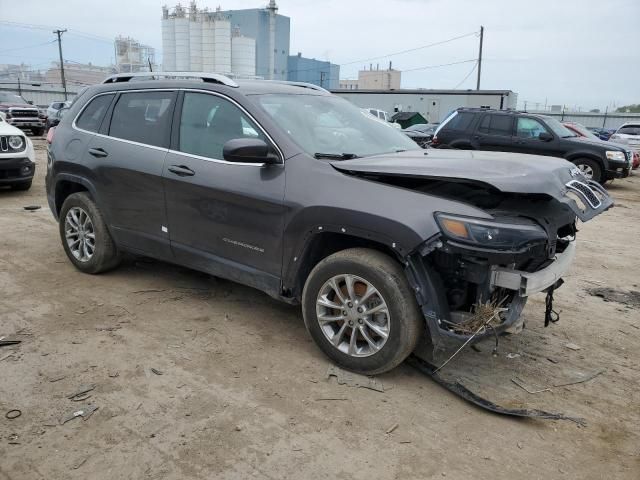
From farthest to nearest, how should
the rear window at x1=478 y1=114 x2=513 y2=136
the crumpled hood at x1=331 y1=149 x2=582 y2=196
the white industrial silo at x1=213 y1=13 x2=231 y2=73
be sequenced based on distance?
the white industrial silo at x1=213 y1=13 x2=231 y2=73 → the rear window at x1=478 y1=114 x2=513 y2=136 → the crumpled hood at x1=331 y1=149 x2=582 y2=196

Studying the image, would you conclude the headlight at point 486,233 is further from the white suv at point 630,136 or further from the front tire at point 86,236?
the white suv at point 630,136

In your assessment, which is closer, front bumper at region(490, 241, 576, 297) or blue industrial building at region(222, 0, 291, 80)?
front bumper at region(490, 241, 576, 297)

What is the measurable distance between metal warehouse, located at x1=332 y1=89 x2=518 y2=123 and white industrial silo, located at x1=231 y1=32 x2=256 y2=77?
2105cm

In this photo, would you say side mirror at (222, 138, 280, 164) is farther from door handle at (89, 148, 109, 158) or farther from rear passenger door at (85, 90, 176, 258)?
door handle at (89, 148, 109, 158)

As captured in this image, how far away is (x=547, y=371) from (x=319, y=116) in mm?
2468

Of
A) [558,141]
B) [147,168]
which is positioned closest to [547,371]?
[147,168]

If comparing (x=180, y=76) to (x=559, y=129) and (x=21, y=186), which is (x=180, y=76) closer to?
(x=21, y=186)

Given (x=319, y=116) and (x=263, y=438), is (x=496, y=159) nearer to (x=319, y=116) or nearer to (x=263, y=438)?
(x=319, y=116)

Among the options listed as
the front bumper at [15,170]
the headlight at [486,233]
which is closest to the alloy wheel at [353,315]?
the headlight at [486,233]

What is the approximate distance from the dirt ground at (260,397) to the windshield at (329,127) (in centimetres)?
145

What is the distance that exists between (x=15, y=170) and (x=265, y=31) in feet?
177

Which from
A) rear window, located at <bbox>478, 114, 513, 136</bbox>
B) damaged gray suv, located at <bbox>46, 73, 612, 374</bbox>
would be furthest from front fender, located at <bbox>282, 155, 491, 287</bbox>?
rear window, located at <bbox>478, 114, 513, 136</bbox>

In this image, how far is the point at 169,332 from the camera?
12.9 ft

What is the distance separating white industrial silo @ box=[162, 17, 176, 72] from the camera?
5397 cm
